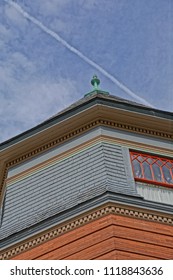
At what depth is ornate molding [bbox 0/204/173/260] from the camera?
512 inches

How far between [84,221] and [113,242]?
1108 millimetres

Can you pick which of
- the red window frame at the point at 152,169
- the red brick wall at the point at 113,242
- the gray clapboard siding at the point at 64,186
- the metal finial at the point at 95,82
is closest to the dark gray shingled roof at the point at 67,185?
the gray clapboard siding at the point at 64,186

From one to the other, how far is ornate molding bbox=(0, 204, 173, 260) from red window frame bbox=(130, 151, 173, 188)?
129 centimetres

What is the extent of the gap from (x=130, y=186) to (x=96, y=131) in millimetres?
2033

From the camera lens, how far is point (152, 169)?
14.8 metres

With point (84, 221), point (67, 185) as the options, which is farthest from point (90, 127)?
point (84, 221)

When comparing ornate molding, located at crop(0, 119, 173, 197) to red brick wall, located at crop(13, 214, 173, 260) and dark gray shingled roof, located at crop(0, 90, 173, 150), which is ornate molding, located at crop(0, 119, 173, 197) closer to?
dark gray shingled roof, located at crop(0, 90, 173, 150)

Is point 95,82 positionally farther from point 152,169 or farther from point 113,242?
point 113,242

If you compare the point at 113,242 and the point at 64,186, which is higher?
the point at 64,186

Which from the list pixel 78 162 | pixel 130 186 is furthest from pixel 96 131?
pixel 130 186

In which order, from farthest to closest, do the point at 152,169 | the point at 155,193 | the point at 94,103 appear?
the point at 94,103
the point at 152,169
the point at 155,193

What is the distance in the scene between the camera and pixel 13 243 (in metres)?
13.7

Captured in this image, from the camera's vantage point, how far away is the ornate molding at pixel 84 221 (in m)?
13.0
